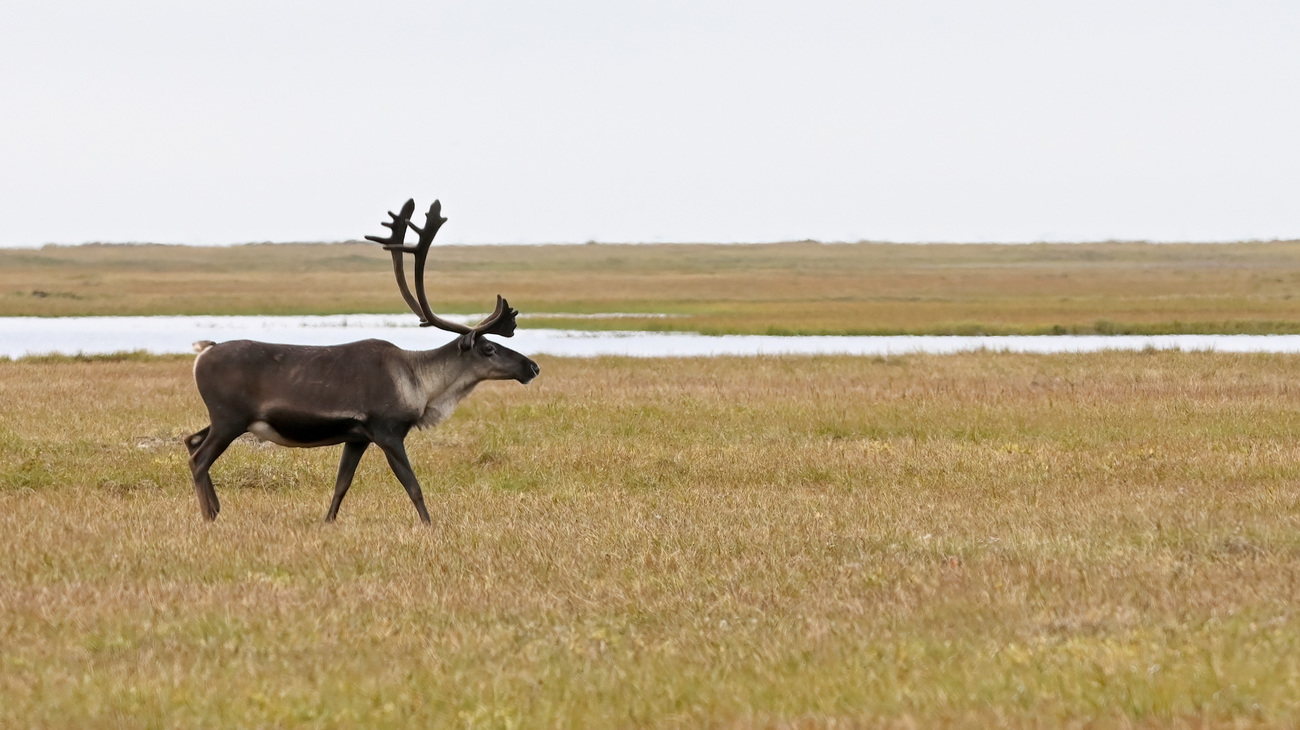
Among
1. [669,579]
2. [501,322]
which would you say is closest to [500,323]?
[501,322]

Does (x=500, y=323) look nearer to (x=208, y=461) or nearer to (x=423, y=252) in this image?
(x=423, y=252)

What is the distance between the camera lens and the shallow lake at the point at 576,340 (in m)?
38.2

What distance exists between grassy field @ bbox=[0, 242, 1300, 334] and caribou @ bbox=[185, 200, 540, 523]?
37471 millimetres

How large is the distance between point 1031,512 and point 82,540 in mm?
7370

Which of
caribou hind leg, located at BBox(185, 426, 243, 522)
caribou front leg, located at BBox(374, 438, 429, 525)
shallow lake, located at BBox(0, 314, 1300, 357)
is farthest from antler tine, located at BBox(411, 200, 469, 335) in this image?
shallow lake, located at BBox(0, 314, 1300, 357)

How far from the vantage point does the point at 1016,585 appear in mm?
8969

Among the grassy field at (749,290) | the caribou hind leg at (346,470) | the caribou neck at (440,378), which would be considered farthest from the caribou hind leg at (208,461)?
the grassy field at (749,290)

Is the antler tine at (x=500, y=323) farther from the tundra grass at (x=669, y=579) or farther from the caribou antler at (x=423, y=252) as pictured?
the tundra grass at (x=669, y=579)

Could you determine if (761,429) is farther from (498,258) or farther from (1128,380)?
(498,258)

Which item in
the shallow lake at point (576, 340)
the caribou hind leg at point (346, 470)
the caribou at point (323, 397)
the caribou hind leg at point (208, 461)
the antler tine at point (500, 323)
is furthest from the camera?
the shallow lake at point (576, 340)

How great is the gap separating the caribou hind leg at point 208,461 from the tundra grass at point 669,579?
196 mm

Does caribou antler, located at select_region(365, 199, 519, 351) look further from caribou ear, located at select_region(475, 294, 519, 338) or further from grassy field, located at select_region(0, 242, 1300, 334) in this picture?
grassy field, located at select_region(0, 242, 1300, 334)

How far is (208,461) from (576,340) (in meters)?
33.1

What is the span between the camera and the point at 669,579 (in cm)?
943
